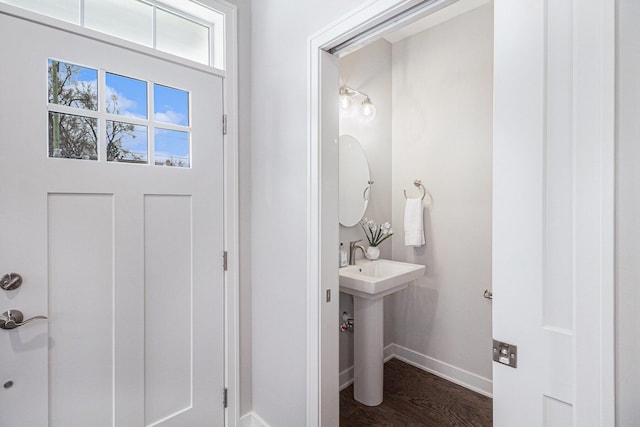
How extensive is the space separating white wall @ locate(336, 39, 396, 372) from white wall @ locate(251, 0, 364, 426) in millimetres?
722

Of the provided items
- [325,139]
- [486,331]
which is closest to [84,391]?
[325,139]

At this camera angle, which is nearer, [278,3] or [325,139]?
[325,139]

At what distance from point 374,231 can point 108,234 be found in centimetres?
177

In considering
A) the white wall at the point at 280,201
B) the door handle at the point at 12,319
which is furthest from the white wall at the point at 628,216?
the door handle at the point at 12,319

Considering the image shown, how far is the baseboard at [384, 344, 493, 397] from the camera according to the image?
216 cm

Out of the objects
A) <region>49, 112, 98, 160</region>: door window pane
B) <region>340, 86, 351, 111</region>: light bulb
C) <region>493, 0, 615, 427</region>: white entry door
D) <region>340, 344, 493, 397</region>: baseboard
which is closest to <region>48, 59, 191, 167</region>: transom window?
<region>49, 112, 98, 160</region>: door window pane

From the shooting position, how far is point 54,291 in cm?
122

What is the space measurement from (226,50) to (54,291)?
1395 mm

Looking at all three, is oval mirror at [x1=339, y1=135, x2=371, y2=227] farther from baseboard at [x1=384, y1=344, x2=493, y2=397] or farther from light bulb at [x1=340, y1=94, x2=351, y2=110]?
baseboard at [x1=384, y1=344, x2=493, y2=397]

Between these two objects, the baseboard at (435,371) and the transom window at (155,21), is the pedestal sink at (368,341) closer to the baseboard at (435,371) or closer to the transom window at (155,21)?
the baseboard at (435,371)

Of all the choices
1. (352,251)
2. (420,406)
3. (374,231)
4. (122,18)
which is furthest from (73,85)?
(420,406)

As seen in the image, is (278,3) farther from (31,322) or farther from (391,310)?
(391,310)

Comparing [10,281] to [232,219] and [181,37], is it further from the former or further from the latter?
[181,37]

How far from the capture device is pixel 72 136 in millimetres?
1262
